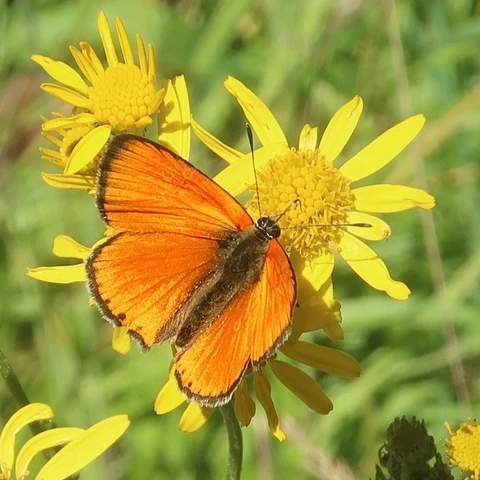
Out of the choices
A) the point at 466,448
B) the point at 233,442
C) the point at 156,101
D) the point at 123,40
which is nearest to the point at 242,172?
the point at 156,101

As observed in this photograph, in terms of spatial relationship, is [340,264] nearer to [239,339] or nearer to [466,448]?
[466,448]

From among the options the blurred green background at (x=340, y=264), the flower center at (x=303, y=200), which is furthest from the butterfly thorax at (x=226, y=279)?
the blurred green background at (x=340, y=264)

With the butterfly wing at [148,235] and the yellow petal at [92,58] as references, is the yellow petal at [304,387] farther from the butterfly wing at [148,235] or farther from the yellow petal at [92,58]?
the yellow petal at [92,58]

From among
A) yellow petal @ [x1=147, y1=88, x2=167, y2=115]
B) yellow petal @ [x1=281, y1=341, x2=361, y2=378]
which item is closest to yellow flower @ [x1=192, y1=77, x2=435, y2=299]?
yellow petal @ [x1=147, y1=88, x2=167, y2=115]

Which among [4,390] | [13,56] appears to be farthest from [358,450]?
[13,56]

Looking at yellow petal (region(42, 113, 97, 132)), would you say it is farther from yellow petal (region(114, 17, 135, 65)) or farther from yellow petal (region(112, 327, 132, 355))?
yellow petal (region(112, 327, 132, 355))
